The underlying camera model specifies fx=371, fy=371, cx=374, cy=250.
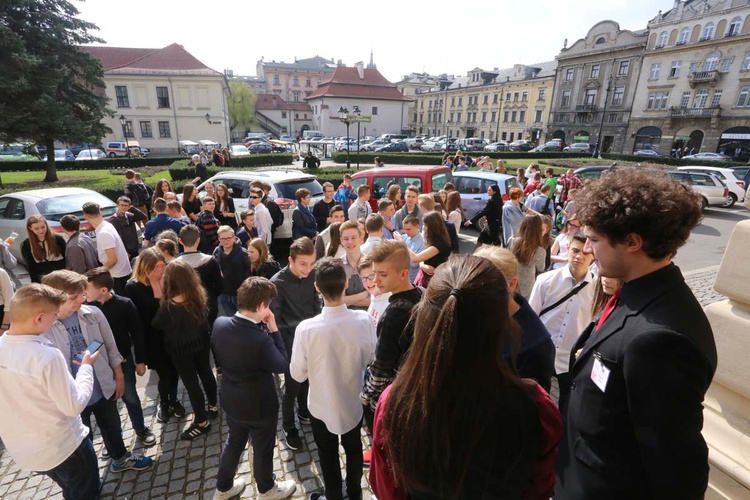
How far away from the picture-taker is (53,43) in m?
19.6

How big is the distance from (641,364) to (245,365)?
2.34 meters

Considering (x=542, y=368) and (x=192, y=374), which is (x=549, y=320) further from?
(x=192, y=374)

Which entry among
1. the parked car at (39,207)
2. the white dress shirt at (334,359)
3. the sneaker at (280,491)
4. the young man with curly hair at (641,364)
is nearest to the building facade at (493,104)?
the parked car at (39,207)

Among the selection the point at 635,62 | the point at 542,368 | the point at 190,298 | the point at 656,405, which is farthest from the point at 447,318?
the point at 635,62

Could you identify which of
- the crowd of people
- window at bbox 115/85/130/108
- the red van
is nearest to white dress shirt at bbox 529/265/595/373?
the crowd of people

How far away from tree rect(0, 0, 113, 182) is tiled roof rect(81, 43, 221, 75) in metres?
21.5

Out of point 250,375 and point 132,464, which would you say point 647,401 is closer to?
point 250,375

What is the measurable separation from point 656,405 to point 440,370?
73 centimetres

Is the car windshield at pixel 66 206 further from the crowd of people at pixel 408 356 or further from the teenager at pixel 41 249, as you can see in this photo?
the crowd of people at pixel 408 356

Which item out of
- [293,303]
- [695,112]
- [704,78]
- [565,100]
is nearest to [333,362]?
[293,303]

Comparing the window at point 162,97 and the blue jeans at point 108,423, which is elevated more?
the window at point 162,97

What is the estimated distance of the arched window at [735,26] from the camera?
38.1 metres

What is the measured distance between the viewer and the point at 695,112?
136 ft

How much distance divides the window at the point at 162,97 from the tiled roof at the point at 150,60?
187cm
